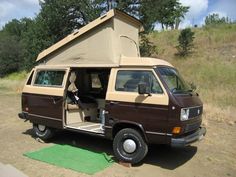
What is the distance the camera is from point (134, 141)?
297 inches

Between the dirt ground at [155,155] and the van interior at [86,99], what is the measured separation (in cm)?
65

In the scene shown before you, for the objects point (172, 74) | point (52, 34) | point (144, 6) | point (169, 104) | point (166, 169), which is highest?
point (144, 6)

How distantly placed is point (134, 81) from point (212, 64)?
1743 centimetres

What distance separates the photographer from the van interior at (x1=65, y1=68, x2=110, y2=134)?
29.8ft

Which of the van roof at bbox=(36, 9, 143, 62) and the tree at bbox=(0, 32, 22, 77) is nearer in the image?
the van roof at bbox=(36, 9, 143, 62)

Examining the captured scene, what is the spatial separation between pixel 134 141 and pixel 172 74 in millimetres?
1849

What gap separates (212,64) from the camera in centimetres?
2384

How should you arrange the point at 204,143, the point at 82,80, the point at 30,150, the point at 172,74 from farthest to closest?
1. the point at 82,80
2. the point at 204,143
3. the point at 30,150
4. the point at 172,74

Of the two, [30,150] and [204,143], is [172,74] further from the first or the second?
[30,150]

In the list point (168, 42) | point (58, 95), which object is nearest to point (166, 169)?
point (58, 95)

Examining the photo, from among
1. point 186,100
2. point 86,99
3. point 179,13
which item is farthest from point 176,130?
point 179,13

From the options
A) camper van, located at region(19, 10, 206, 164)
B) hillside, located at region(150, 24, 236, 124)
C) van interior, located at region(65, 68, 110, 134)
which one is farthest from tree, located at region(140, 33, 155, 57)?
van interior, located at region(65, 68, 110, 134)

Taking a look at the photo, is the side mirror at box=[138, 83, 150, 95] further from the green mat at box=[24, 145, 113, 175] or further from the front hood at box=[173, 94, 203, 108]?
the green mat at box=[24, 145, 113, 175]

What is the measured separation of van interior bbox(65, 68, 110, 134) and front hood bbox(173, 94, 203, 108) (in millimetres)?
2204
